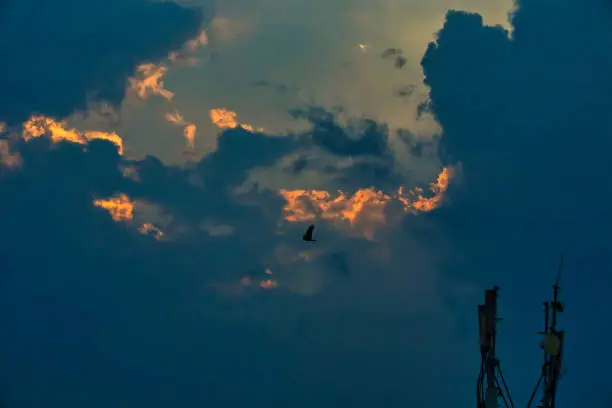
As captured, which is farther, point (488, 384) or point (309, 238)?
point (309, 238)

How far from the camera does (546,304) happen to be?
8394 centimetres

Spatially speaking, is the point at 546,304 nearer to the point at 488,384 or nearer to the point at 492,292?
the point at 492,292

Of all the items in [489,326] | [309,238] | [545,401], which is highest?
[309,238]

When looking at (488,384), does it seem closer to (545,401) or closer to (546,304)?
(545,401)

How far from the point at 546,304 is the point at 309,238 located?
28845 millimetres

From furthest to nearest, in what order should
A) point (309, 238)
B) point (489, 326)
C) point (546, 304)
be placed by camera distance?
point (309, 238)
point (489, 326)
point (546, 304)

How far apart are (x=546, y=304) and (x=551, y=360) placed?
6866mm

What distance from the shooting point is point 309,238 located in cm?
10219

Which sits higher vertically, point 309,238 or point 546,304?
point 309,238

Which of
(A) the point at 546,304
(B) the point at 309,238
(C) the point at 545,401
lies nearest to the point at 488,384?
(C) the point at 545,401

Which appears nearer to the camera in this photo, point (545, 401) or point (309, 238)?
point (545, 401)

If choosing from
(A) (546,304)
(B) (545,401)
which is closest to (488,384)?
(B) (545,401)

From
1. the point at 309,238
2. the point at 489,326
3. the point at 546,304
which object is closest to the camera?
the point at 546,304

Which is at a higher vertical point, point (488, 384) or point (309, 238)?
point (309, 238)
